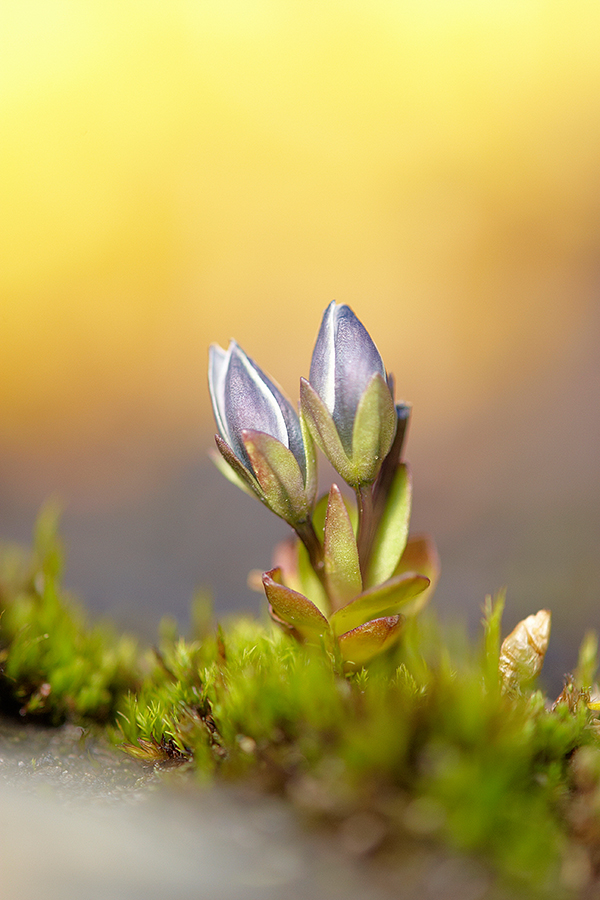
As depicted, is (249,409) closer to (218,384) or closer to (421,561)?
(218,384)

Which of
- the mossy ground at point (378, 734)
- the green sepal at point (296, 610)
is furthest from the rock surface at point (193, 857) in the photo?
the green sepal at point (296, 610)

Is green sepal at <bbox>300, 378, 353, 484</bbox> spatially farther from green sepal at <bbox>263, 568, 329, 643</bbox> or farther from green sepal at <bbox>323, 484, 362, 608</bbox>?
green sepal at <bbox>263, 568, 329, 643</bbox>

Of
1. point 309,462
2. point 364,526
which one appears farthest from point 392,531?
point 309,462

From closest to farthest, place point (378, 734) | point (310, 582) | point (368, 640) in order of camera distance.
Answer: point (378, 734), point (368, 640), point (310, 582)

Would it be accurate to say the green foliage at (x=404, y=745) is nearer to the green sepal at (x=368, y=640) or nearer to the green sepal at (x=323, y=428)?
the green sepal at (x=368, y=640)

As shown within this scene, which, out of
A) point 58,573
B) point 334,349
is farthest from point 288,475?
point 58,573
